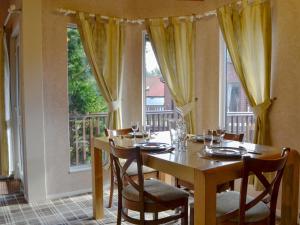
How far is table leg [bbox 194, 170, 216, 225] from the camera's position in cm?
171

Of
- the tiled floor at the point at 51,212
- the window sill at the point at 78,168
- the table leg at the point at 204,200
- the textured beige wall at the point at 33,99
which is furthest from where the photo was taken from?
the window sill at the point at 78,168

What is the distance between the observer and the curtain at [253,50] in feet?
9.76

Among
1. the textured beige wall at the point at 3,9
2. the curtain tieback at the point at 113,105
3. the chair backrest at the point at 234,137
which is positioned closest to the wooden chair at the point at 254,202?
the chair backrest at the point at 234,137

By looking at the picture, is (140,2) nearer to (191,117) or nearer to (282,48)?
(191,117)

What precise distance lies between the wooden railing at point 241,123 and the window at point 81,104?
1.64m

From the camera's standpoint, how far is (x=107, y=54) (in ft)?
12.6

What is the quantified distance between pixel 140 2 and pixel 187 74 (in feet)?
4.02

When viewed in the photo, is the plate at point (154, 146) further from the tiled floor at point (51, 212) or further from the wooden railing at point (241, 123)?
the wooden railing at point (241, 123)

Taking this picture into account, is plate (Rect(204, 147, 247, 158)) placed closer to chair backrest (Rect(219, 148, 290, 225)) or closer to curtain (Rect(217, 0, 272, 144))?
chair backrest (Rect(219, 148, 290, 225))

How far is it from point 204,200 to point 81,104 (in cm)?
259

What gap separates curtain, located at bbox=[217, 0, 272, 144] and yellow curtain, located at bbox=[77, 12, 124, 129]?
4.63ft

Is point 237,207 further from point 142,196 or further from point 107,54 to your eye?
point 107,54

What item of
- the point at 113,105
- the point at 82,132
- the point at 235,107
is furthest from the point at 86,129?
the point at 235,107

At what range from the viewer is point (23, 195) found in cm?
366
